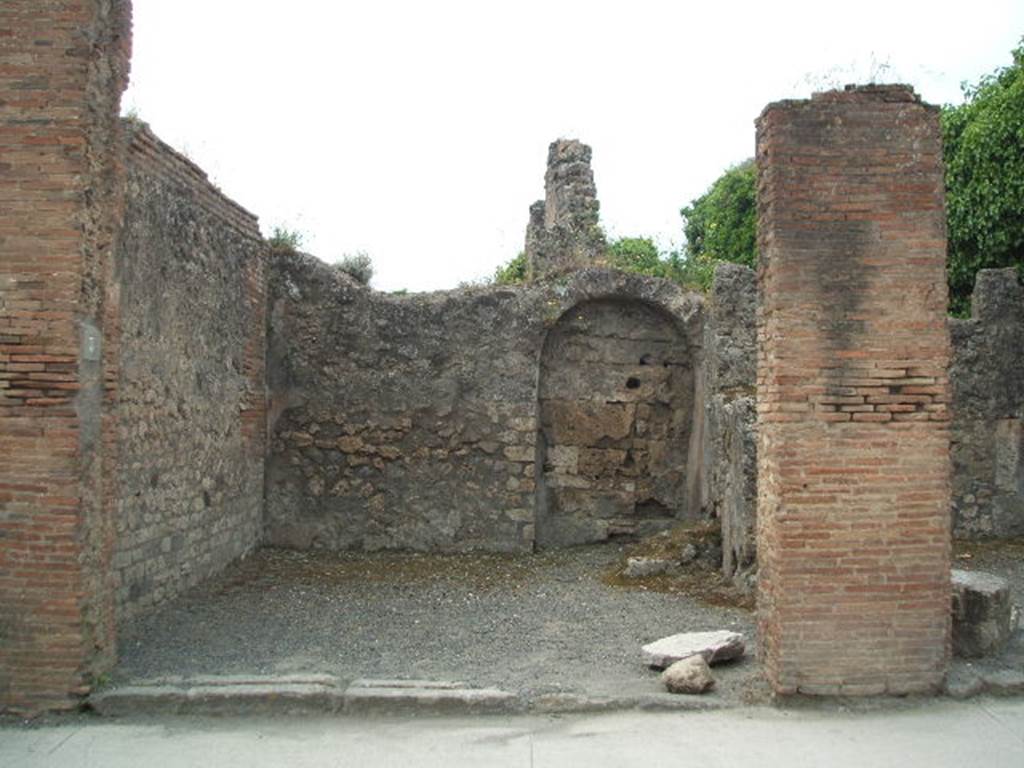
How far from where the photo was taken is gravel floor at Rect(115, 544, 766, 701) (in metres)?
6.50

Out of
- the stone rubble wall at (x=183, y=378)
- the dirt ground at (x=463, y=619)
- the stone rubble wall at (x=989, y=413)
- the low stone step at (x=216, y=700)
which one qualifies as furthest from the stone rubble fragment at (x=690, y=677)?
the stone rubble wall at (x=989, y=413)

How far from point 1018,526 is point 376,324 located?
828 centimetres

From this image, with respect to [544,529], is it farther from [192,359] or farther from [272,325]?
[192,359]

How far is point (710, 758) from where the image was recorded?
505 centimetres

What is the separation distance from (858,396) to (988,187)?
1166 cm

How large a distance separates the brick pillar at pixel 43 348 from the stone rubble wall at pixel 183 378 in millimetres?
1698

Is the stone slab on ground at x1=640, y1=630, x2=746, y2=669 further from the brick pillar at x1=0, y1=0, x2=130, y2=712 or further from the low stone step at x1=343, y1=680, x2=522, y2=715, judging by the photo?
the brick pillar at x1=0, y1=0, x2=130, y2=712

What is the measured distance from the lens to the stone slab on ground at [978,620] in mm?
6621

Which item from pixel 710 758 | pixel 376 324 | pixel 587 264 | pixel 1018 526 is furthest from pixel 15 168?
pixel 1018 526

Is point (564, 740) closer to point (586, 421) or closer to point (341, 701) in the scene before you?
point (341, 701)

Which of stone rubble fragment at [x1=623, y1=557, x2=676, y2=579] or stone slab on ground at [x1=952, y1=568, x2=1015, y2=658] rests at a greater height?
stone slab on ground at [x1=952, y1=568, x2=1015, y2=658]

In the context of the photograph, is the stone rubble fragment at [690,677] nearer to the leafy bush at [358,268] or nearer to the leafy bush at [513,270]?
the leafy bush at [358,268]

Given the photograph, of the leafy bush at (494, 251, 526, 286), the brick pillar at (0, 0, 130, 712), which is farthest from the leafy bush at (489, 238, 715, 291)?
the brick pillar at (0, 0, 130, 712)

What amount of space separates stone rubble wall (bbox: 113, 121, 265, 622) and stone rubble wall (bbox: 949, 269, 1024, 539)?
27.9ft
